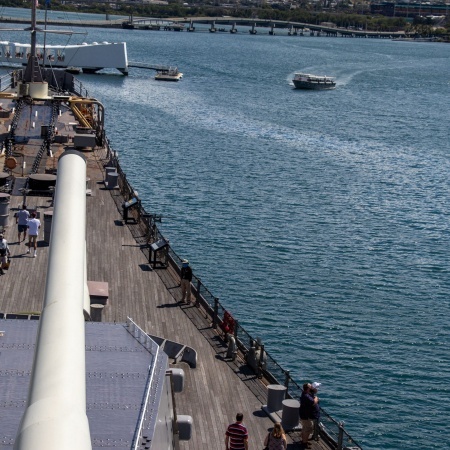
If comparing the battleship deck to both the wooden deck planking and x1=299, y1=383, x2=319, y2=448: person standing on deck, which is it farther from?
x1=299, y1=383, x2=319, y2=448: person standing on deck

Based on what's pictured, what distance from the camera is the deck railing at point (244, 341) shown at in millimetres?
20909

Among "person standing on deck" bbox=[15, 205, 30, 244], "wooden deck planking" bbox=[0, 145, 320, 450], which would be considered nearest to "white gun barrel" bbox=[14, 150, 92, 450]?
"wooden deck planking" bbox=[0, 145, 320, 450]

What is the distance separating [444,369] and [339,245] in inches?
651

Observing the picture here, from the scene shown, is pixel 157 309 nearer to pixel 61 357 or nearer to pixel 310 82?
pixel 61 357

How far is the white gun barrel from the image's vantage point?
8383 millimetres

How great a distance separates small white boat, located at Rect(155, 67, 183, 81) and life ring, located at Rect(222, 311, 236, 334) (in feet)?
361

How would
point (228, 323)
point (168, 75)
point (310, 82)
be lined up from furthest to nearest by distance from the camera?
point (168, 75), point (310, 82), point (228, 323)

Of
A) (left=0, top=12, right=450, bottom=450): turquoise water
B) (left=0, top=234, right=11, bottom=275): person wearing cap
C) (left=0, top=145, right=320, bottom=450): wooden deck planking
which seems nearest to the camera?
(left=0, top=145, right=320, bottom=450): wooden deck planking

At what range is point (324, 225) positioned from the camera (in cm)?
5584

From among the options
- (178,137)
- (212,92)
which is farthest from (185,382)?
(212,92)

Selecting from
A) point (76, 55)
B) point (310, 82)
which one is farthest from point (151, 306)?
point (310, 82)

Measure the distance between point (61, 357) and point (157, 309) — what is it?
792 inches

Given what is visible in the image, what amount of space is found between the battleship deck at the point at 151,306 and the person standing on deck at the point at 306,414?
0.29 meters

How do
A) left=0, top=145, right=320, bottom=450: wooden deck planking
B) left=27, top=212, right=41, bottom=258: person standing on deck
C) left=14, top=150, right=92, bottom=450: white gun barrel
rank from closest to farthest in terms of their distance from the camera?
1. left=14, top=150, right=92, bottom=450: white gun barrel
2. left=0, top=145, right=320, bottom=450: wooden deck planking
3. left=27, top=212, right=41, bottom=258: person standing on deck
